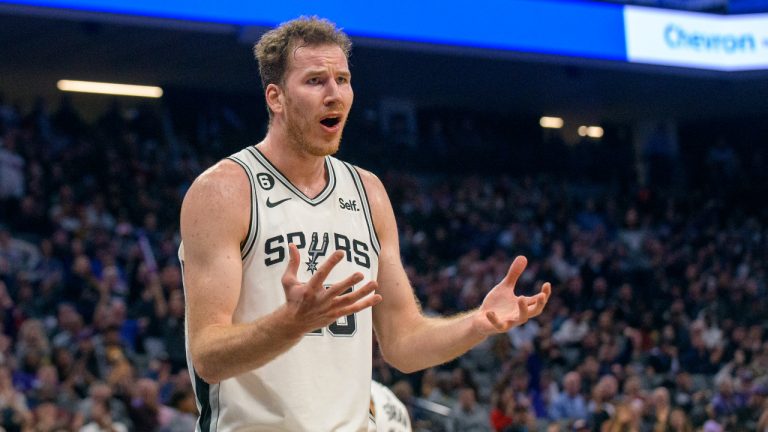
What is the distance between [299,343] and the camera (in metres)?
4.14

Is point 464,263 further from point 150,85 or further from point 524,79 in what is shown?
point 150,85

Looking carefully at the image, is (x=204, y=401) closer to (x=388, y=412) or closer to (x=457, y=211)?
(x=388, y=412)

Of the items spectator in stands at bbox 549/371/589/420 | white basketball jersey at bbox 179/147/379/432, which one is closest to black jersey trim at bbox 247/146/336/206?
white basketball jersey at bbox 179/147/379/432

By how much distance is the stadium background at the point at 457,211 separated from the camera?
14328mm

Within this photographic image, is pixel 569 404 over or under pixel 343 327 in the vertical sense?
under

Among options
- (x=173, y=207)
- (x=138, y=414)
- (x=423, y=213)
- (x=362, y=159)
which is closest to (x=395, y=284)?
(x=138, y=414)

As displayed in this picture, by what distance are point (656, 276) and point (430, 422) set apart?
869cm

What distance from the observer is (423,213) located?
68.2 ft

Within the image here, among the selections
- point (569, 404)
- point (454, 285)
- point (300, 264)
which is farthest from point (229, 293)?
point (454, 285)

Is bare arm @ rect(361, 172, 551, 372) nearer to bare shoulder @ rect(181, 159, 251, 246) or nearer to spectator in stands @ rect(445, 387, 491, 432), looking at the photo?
bare shoulder @ rect(181, 159, 251, 246)

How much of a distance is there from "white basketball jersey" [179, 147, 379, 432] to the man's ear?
207mm

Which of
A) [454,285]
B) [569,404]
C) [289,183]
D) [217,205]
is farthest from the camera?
[454,285]

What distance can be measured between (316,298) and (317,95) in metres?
1.05

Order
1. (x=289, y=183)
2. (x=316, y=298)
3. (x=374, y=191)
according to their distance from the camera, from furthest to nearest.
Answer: (x=374, y=191), (x=289, y=183), (x=316, y=298)
